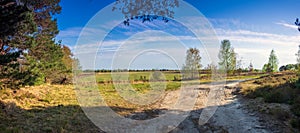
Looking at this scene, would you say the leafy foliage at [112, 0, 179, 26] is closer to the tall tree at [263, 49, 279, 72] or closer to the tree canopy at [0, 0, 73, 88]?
the tree canopy at [0, 0, 73, 88]

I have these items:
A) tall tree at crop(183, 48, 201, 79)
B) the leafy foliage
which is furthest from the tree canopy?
tall tree at crop(183, 48, 201, 79)

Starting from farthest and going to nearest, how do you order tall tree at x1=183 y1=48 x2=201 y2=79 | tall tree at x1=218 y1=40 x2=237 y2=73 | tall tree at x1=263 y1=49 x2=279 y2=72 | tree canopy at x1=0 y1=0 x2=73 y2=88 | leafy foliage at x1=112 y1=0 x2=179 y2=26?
1. tall tree at x1=263 y1=49 x2=279 y2=72
2. tall tree at x1=218 y1=40 x2=237 y2=73
3. tall tree at x1=183 y1=48 x2=201 y2=79
4. tree canopy at x1=0 y1=0 x2=73 y2=88
5. leafy foliage at x1=112 y1=0 x2=179 y2=26

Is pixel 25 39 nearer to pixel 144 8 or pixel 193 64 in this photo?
pixel 144 8

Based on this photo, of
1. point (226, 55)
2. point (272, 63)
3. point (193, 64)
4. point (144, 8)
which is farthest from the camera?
point (272, 63)

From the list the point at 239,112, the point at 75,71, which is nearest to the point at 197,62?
the point at 75,71

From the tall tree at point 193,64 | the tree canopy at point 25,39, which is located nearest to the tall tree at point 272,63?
the tall tree at point 193,64

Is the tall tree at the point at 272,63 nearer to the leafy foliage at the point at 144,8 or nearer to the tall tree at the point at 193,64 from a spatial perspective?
the tall tree at the point at 193,64

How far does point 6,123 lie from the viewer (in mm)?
7434

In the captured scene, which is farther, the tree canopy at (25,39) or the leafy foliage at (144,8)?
the tree canopy at (25,39)

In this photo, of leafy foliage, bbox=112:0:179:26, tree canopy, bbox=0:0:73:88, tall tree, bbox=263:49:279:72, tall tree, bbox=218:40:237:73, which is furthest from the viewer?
tall tree, bbox=263:49:279:72

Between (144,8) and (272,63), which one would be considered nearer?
(144,8)

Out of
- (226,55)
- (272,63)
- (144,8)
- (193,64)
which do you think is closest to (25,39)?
(144,8)

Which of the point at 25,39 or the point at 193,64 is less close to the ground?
the point at 25,39

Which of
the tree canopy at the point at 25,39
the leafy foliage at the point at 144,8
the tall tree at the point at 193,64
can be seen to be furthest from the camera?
the tall tree at the point at 193,64
